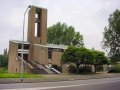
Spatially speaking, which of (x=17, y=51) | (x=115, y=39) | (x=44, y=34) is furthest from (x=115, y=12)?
(x=17, y=51)

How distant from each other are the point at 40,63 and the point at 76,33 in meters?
42.5

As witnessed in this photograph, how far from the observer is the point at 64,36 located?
109m

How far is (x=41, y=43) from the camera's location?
71.3 meters

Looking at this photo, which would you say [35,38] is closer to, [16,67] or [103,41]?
[16,67]

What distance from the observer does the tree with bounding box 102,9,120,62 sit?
251 ft

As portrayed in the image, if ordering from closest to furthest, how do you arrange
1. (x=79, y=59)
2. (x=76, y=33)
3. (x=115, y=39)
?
1. (x=79, y=59)
2. (x=115, y=39)
3. (x=76, y=33)

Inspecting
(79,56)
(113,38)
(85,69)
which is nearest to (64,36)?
(113,38)

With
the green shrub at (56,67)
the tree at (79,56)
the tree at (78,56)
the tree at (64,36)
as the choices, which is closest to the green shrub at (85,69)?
the tree at (79,56)

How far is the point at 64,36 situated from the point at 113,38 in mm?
34843

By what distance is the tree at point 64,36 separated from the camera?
355ft

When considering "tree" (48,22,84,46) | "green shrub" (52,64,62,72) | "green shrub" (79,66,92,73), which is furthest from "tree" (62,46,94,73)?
"tree" (48,22,84,46)

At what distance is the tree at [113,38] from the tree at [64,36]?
99.5ft

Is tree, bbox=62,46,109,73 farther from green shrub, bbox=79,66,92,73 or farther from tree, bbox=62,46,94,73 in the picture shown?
green shrub, bbox=79,66,92,73

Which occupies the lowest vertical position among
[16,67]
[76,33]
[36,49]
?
[16,67]
